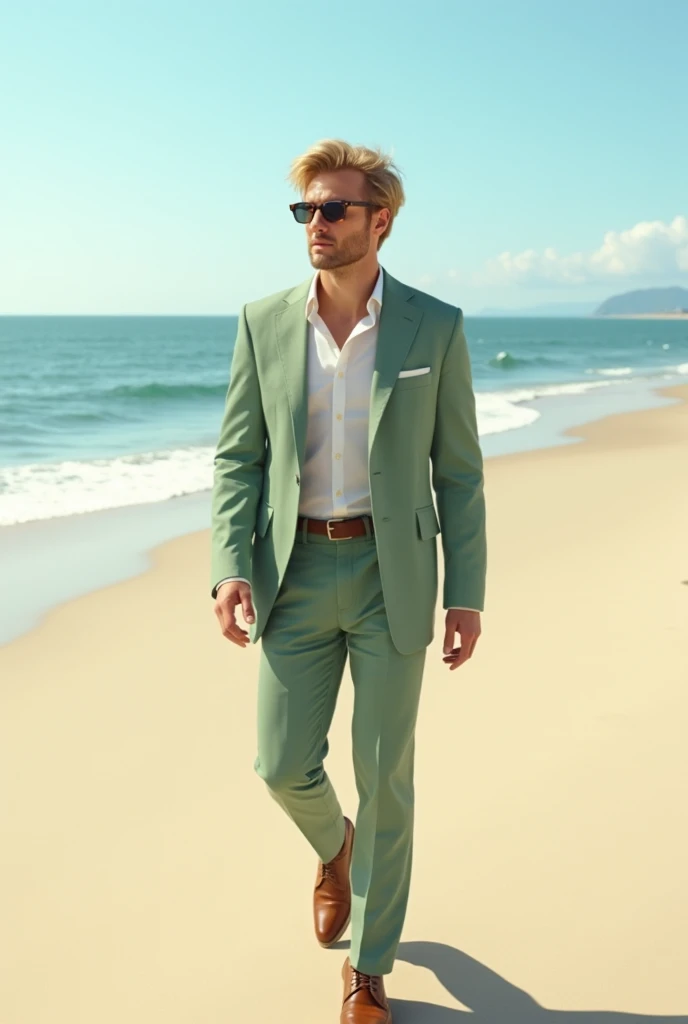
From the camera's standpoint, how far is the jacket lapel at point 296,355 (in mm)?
2590

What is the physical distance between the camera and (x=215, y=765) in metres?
4.11

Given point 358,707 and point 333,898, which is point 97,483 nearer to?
point 333,898

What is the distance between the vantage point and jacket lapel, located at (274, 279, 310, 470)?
2.59 metres

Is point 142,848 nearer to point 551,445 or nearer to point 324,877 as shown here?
point 324,877

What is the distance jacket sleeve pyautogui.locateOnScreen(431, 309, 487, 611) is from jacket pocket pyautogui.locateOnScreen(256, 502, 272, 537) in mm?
442

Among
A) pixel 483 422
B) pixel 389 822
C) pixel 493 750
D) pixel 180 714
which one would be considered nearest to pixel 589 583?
pixel 493 750

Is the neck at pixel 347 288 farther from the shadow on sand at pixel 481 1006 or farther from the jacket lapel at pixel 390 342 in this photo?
the shadow on sand at pixel 481 1006

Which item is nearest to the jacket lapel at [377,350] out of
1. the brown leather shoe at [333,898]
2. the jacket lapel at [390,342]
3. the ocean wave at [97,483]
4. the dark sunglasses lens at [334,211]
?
the jacket lapel at [390,342]

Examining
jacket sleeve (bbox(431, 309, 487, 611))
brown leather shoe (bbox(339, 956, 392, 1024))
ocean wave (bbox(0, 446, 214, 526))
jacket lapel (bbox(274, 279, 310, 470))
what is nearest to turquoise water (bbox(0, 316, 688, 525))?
ocean wave (bbox(0, 446, 214, 526))

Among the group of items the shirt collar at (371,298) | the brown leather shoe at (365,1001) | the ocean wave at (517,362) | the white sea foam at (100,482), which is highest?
the shirt collar at (371,298)

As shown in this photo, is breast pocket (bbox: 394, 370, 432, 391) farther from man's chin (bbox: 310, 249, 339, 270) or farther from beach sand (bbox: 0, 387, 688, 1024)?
beach sand (bbox: 0, 387, 688, 1024)

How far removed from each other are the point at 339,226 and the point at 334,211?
1.5 inches

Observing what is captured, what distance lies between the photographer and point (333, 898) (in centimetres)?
302

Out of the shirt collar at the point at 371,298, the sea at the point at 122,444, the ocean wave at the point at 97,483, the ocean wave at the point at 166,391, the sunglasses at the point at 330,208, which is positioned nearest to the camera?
the sunglasses at the point at 330,208
